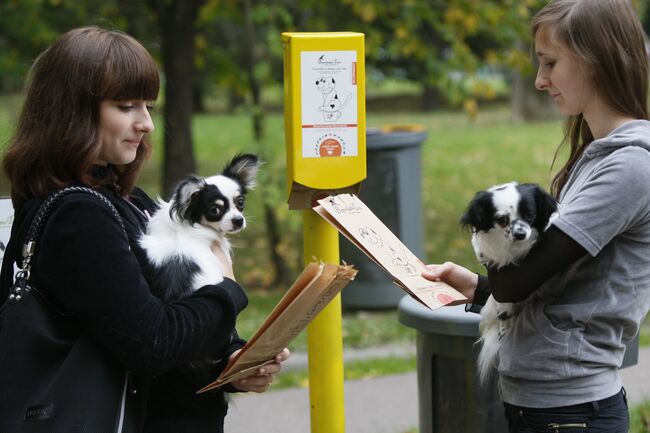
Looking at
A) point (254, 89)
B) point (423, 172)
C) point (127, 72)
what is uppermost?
point (254, 89)

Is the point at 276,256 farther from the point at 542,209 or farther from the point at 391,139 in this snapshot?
the point at 542,209

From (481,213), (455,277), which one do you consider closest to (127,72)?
(481,213)

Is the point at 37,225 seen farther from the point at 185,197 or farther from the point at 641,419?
the point at 641,419

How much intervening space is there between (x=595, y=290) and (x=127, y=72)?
1.31m

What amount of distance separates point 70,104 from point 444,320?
174 cm

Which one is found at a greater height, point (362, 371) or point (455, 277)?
point (455, 277)

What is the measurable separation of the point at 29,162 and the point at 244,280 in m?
8.04

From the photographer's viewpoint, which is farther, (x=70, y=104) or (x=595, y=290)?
(x=595, y=290)

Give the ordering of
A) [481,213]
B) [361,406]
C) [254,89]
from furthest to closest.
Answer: [254,89] < [361,406] < [481,213]

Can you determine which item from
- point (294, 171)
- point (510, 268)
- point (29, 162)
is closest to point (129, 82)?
point (29, 162)

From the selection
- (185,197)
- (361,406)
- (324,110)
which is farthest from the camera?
(361,406)

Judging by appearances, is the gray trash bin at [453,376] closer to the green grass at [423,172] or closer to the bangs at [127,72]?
the green grass at [423,172]

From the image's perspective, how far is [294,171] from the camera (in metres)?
A: 3.03

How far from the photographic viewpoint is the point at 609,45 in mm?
2451
